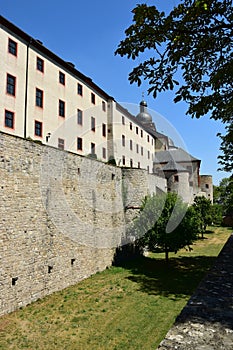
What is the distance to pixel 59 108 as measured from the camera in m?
26.1

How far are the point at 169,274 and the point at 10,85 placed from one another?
18.7 meters

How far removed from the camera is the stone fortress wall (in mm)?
12555

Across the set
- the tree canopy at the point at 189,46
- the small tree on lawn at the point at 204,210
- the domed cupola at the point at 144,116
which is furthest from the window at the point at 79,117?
the domed cupola at the point at 144,116

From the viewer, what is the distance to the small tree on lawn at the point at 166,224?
20.2 metres

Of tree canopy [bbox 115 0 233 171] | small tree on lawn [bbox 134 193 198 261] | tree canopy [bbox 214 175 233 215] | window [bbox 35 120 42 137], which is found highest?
window [bbox 35 120 42 137]

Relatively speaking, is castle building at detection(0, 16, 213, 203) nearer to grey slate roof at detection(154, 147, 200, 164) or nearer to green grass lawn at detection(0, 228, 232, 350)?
grey slate roof at detection(154, 147, 200, 164)

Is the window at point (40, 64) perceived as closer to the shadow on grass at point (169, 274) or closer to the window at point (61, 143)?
the window at point (61, 143)

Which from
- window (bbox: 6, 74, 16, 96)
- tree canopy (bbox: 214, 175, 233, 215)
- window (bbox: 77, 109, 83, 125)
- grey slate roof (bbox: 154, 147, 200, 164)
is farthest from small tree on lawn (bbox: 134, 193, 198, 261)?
grey slate roof (bbox: 154, 147, 200, 164)

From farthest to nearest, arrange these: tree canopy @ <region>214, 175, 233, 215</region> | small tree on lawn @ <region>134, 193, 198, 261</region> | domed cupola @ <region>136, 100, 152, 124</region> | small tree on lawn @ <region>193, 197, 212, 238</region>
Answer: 1. domed cupola @ <region>136, 100, 152, 124</region>
2. small tree on lawn @ <region>193, 197, 212, 238</region>
3. small tree on lawn @ <region>134, 193, 198, 261</region>
4. tree canopy @ <region>214, 175, 233, 215</region>

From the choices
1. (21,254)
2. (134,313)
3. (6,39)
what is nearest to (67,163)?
(21,254)

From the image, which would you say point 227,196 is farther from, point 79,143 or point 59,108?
point 59,108

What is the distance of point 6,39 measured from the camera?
2056 cm

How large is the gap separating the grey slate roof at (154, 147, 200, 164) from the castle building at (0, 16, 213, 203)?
631cm

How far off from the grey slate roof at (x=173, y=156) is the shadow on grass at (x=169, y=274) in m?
27.8
